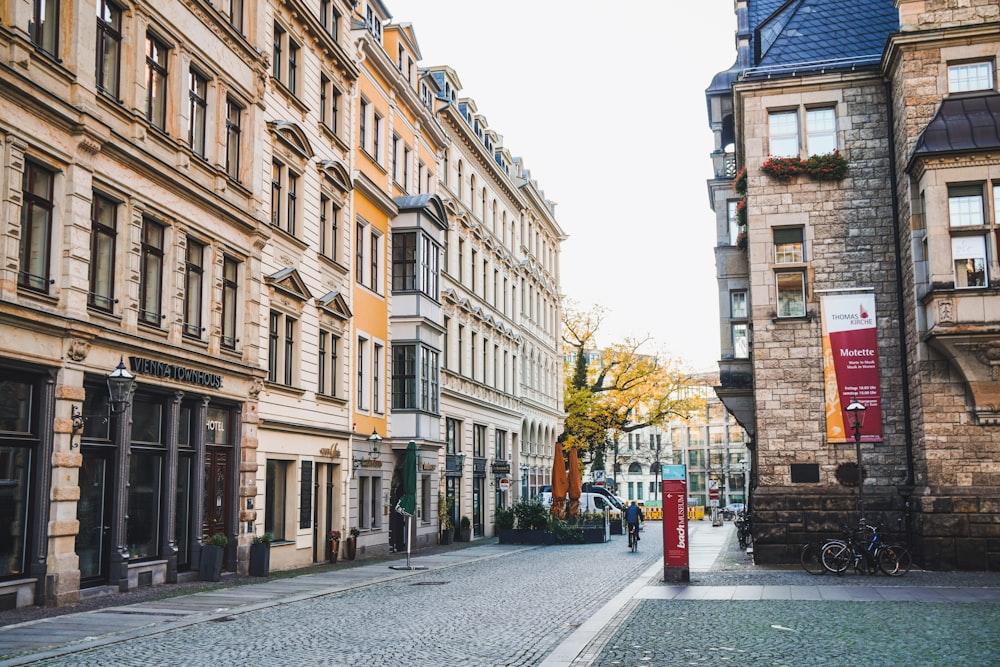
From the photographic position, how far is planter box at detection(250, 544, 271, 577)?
2420 centimetres

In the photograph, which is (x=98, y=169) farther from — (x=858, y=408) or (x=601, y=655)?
(x=858, y=408)

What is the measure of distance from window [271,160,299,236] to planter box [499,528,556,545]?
1753 cm

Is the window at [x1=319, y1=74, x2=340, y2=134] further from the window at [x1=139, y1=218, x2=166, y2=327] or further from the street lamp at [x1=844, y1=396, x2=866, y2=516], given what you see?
the street lamp at [x1=844, y1=396, x2=866, y2=516]

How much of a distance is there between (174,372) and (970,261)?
16.9 meters

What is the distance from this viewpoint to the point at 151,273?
21609mm

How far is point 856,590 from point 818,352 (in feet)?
26.6

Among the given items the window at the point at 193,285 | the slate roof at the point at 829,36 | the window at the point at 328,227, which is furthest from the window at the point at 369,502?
the slate roof at the point at 829,36

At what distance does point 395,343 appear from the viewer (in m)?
35.9

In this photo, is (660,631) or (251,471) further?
(251,471)

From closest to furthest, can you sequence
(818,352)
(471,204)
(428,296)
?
(818,352) < (428,296) < (471,204)

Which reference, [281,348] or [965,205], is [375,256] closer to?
[281,348]

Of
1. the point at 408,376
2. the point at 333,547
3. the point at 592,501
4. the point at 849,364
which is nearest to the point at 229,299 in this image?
the point at 333,547

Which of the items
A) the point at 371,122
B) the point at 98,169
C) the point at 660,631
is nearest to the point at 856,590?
the point at 660,631

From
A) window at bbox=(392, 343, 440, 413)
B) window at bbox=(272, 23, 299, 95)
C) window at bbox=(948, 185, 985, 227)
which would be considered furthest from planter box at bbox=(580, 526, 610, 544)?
window at bbox=(948, 185, 985, 227)
